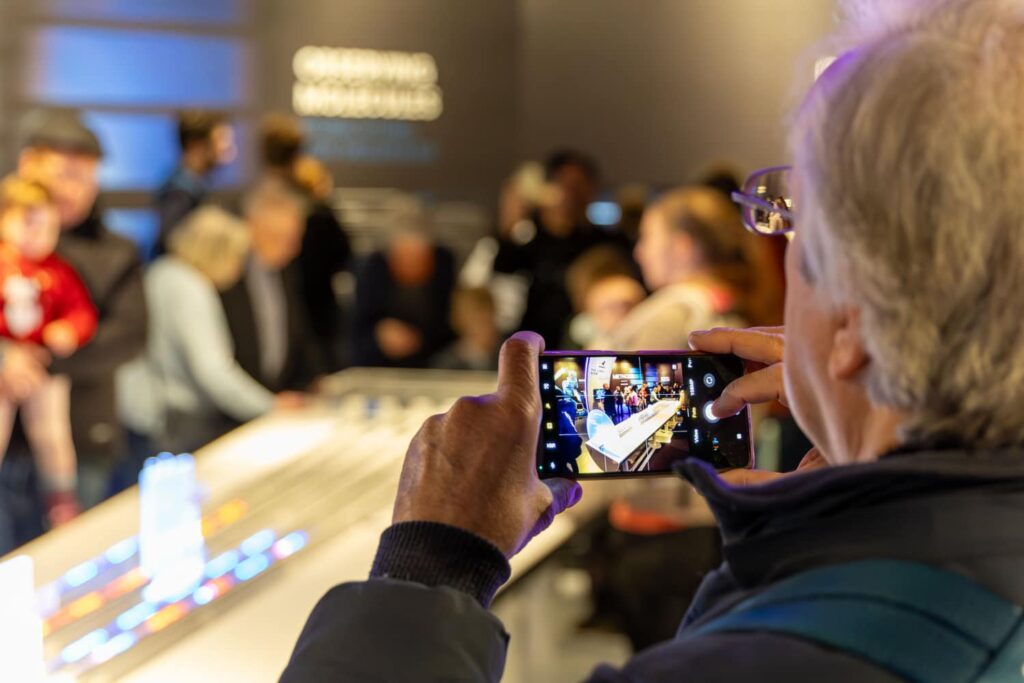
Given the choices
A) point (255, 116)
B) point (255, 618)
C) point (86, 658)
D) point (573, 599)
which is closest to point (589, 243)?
point (573, 599)

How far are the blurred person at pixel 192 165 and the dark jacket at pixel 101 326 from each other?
20.8 inches

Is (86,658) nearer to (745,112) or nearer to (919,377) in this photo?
(919,377)

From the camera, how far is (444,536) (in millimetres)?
992

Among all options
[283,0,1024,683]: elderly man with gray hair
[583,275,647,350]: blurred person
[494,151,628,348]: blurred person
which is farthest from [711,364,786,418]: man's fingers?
[494,151,628,348]: blurred person

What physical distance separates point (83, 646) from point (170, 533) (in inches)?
17.2

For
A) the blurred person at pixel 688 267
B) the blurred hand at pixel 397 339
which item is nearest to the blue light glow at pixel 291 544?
the blurred person at pixel 688 267

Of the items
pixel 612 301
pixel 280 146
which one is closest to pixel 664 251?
pixel 612 301

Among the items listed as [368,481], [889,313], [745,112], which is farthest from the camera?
[745,112]

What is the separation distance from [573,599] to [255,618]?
103 inches

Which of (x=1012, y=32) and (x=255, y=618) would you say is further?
(x=255, y=618)

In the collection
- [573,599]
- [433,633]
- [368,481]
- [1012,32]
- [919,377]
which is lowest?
[573,599]

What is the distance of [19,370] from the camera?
160 inches

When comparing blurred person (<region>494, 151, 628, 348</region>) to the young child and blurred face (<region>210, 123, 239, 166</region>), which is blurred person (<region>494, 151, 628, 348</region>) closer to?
blurred face (<region>210, 123, 239, 166</region>)

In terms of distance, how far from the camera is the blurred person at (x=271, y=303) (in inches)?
190
